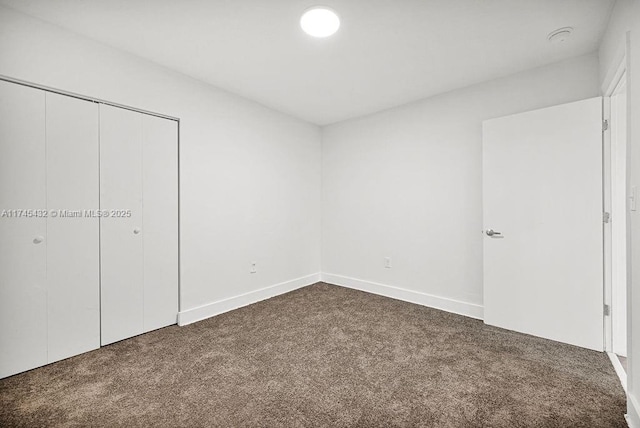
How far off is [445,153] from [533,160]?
34.7 inches

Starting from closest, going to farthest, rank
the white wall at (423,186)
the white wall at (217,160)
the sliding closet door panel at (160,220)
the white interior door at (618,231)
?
the white wall at (217,160)
the white interior door at (618,231)
the sliding closet door panel at (160,220)
the white wall at (423,186)

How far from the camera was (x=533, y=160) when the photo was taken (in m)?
2.54

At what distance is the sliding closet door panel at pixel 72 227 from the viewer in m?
2.10

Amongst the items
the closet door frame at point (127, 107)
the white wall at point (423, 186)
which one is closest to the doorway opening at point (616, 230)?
the white wall at point (423, 186)

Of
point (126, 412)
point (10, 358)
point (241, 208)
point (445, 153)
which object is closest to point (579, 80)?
point (445, 153)

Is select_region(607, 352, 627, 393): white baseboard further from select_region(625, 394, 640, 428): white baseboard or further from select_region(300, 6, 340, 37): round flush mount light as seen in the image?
select_region(300, 6, 340, 37): round flush mount light

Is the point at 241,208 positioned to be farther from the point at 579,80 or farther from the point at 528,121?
the point at 579,80

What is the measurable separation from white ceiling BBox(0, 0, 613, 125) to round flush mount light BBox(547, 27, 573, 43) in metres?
0.05

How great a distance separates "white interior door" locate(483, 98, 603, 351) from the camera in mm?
2299

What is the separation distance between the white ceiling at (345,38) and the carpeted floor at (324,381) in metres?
2.50

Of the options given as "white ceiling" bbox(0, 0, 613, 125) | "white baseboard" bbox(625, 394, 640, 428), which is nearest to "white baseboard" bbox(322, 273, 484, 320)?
"white baseboard" bbox(625, 394, 640, 428)

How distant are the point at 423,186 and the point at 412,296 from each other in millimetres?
1381

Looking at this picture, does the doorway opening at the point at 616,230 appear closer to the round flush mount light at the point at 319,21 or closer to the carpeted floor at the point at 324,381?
the carpeted floor at the point at 324,381

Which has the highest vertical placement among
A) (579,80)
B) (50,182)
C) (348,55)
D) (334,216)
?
(348,55)
